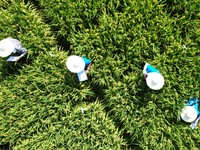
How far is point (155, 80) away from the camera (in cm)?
145

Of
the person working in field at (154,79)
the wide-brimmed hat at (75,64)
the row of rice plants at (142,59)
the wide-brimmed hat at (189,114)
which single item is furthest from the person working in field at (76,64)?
the wide-brimmed hat at (189,114)

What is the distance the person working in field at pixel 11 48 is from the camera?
147 cm

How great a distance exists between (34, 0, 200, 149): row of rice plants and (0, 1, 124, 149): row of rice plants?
0.13m

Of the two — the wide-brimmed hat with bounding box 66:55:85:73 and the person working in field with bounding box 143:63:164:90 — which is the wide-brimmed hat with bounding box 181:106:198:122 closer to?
the person working in field with bounding box 143:63:164:90

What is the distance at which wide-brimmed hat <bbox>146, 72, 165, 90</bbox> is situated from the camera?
1.45 meters

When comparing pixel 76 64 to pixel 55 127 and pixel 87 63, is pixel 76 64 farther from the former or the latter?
pixel 55 127

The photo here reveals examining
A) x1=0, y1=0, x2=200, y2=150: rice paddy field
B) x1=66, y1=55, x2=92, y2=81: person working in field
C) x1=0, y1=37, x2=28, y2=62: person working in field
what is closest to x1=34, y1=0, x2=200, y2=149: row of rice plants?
x1=0, y1=0, x2=200, y2=150: rice paddy field

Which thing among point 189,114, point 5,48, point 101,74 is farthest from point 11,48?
point 189,114

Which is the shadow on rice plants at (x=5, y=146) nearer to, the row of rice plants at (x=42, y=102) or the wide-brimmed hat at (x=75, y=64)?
the row of rice plants at (x=42, y=102)

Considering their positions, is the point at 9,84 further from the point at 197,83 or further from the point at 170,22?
the point at 197,83

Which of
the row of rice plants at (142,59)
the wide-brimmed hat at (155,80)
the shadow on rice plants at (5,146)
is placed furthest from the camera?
the shadow on rice plants at (5,146)

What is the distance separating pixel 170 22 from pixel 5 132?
4.27 feet

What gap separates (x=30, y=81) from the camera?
1.63 meters

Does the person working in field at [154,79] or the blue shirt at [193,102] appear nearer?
the person working in field at [154,79]
